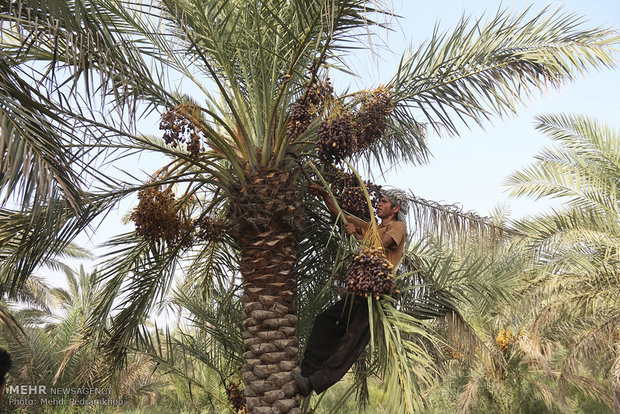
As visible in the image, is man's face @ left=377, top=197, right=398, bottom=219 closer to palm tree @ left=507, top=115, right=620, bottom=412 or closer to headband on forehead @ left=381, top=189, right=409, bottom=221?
headband on forehead @ left=381, top=189, right=409, bottom=221

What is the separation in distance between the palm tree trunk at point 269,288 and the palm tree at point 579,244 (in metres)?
6.56

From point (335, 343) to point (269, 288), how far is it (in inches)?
31.6

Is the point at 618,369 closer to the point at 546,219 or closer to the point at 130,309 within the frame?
the point at 546,219

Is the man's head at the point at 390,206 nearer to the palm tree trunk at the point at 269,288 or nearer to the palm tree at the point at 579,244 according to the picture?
the palm tree trunk at the point at 269,288

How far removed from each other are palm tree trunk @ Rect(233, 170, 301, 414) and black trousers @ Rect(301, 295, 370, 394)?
0.28m

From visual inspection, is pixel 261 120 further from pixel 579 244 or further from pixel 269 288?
pixel 579 244

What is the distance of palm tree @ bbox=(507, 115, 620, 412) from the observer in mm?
11141

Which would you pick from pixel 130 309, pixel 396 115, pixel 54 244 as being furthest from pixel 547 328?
pixel 54 244

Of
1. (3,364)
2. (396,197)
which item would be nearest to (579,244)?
(396,197)

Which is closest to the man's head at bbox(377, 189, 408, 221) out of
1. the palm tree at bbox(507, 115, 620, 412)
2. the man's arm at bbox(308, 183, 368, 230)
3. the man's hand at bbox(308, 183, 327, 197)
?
the man's arm at bbox(308, 183, 368, 230)

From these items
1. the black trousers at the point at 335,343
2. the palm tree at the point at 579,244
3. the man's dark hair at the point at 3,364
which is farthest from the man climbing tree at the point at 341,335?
the palm tree at the point at 579,244

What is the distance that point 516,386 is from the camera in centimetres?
1569

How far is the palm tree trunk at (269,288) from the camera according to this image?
223 inches

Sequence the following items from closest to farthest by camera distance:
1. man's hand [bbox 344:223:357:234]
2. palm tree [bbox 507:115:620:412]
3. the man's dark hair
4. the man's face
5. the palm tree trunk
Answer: the man's dark hair < man's hand [bbox 344:223:357:234] < the palm tree trunk < the man's face < palm tree [bbox 507:115:620:412]
